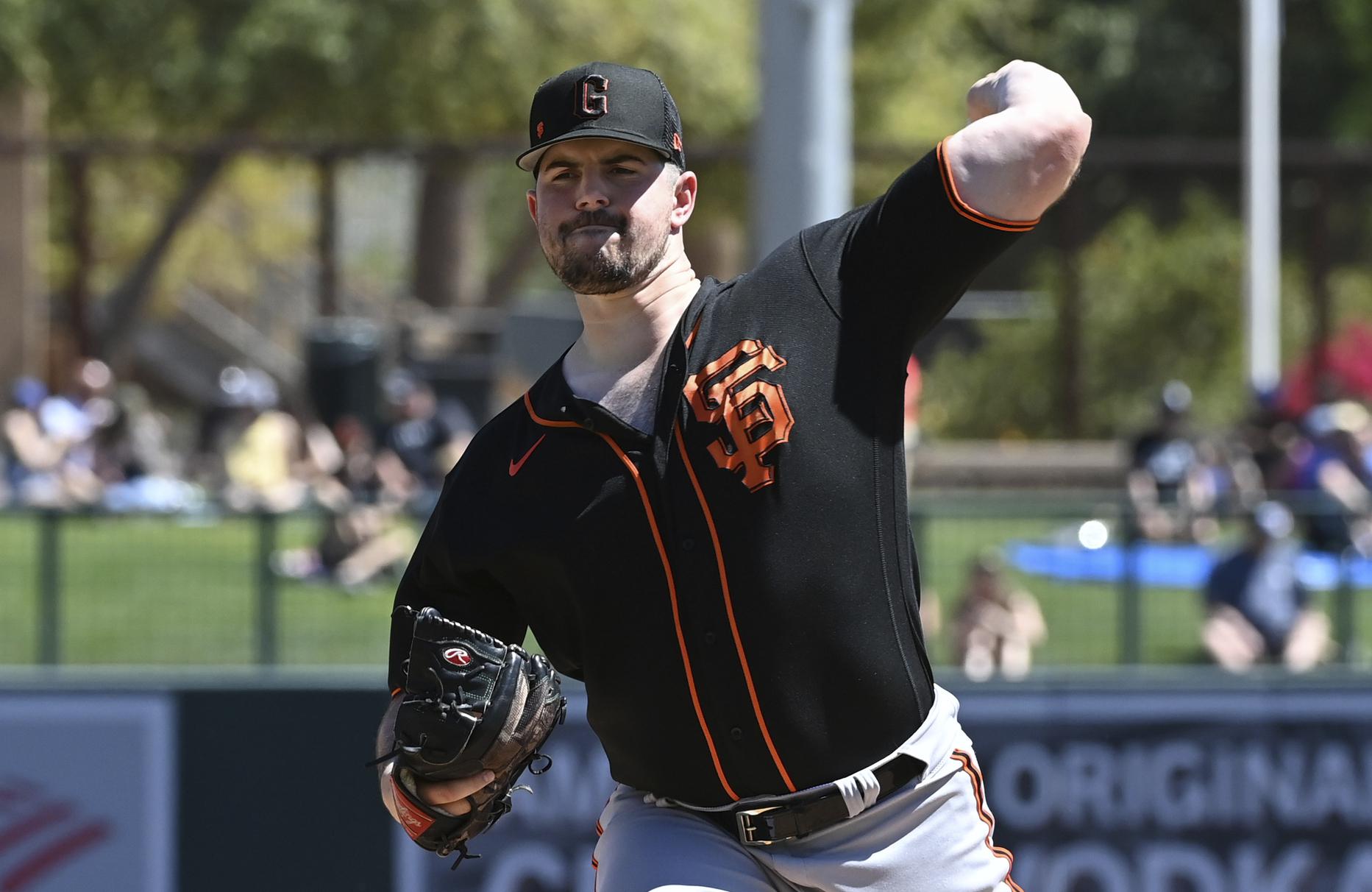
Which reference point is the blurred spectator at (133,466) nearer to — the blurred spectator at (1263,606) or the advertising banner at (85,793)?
the advertising banner at (85,793)

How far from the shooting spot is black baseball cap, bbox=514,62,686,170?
3201 millimetres

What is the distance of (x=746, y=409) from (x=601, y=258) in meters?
0.35

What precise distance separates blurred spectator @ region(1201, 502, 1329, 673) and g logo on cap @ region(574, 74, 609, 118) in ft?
23.0

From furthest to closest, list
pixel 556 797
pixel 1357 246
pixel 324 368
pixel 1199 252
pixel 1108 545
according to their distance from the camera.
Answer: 1. pixel 1357 246
2. pixel 1199 252
3. pixel 324 368
4. pixel 1108 545
5. pixel 556 797

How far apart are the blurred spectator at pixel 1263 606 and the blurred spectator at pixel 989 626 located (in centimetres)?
91

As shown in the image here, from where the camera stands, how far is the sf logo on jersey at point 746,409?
3.25m

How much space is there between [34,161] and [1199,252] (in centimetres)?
1391

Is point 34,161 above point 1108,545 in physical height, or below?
above

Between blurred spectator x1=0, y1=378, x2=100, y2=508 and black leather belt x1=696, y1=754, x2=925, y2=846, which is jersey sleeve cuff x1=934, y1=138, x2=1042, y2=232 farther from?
blurred spectator x1=0, y1=378, x2=100, y2=508

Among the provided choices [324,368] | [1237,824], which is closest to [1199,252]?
[324,368]

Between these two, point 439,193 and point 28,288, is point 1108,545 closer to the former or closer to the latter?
point 28,288

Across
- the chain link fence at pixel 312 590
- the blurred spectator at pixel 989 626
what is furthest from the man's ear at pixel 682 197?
the chain link fence at pixel 312 590

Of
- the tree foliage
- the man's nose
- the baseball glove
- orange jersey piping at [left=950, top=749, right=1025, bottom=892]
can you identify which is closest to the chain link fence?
orange jersey piping at [left=950, top=749, right=1025, bottom=892]

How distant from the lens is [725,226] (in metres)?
25.2
